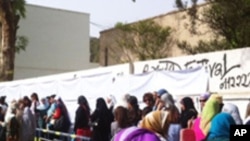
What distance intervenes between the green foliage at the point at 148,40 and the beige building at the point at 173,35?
0.37m

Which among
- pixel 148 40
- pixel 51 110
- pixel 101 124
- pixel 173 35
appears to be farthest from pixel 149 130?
pixel 148 40

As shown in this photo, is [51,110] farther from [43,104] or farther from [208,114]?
[208,114]

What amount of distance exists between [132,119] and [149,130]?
2.91 metres

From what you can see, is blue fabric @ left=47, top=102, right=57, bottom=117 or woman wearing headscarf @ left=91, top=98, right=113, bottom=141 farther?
blue fabric @ left=47, top=102, right=57, bottom=117

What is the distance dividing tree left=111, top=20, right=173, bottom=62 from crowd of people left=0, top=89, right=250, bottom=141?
10.8 meters

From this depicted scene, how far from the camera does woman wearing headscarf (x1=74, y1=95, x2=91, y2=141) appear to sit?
1070 centimetres

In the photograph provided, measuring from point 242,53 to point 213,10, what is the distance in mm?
5613

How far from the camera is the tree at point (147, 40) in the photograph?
24.2 metres

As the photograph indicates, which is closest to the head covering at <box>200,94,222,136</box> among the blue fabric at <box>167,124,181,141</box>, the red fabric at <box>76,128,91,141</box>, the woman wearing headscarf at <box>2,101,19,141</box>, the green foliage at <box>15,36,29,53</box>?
the blue fabric at <box>167,124,181,141</box>

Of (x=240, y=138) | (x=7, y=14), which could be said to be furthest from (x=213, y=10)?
(x=240, y=138)

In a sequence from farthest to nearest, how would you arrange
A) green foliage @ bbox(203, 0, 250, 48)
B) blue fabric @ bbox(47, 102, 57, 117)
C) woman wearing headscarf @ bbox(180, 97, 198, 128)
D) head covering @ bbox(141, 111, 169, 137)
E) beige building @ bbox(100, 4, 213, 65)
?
Result: beige building @ bbox(100, 4, 213, 65) < green foliage @ bbox(203, 0, 250, 48) < blue fabric @ bbox(47, 102, 57, 117) < woman wearing headscarf @ bbox(180, 97, 198, 128) < head covering @ bbox(141, 111, 169, 137)

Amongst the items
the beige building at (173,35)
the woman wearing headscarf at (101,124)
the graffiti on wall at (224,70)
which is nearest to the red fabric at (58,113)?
the woman wearing headscarf at (101,124)

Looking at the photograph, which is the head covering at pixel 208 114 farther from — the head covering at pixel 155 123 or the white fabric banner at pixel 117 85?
the white fabric banner at pixel 117 85

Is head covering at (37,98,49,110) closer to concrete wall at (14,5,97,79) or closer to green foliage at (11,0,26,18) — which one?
green foliage at (11,0,26,18)
